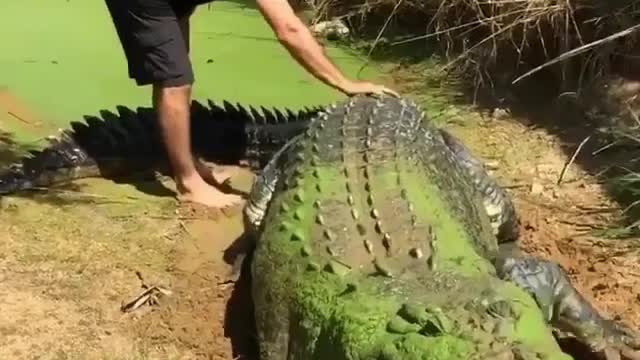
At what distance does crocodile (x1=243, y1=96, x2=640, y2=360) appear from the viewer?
109 inches

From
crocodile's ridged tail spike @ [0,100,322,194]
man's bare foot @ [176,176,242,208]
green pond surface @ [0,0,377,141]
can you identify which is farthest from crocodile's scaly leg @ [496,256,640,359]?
green pond surface @ [0,0,377,141]

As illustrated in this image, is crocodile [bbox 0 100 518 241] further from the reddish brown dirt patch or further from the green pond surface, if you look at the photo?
the reddish brown dirt patch

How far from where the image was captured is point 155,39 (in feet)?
15.5

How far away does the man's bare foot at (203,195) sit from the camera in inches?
193

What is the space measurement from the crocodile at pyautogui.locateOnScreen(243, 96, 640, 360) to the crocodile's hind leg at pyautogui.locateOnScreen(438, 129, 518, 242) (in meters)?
0.05

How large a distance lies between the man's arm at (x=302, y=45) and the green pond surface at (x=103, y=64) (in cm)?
184

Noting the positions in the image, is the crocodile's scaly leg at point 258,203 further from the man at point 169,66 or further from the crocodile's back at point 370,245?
the man at point 169,66

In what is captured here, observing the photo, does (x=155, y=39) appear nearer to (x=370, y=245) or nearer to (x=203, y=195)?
(x=203, y=195)

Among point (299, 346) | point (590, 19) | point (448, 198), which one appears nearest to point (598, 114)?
point (590, 19)

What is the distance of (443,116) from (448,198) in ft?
7.29

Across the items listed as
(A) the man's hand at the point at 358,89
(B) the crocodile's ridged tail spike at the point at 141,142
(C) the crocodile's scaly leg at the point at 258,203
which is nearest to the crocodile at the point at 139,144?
(B) the crocodile's ridged tail spike at the point at 141,142

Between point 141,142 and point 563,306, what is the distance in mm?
2459

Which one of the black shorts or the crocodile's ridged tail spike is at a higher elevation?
the black shorts

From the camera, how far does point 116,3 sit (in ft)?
15.7
